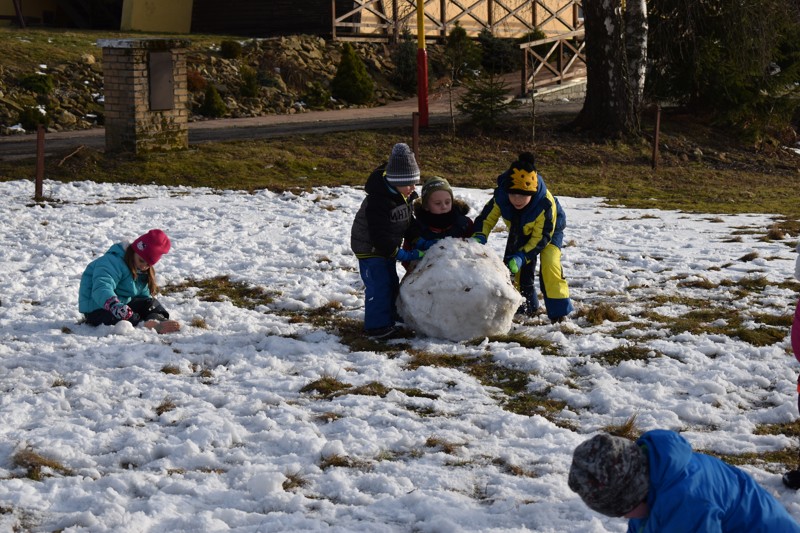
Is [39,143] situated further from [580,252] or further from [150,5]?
[150,5]

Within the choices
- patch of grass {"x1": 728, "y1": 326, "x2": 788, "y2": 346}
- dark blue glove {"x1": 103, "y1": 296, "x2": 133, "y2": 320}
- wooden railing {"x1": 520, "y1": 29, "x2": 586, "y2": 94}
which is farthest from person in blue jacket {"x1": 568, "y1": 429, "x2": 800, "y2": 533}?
wooden railing {"x1": 520, "y1": 29, "x2": 586, "y2": 94}

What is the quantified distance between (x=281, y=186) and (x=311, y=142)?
3833mm

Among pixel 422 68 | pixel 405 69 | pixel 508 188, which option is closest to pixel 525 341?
pixel 508 188

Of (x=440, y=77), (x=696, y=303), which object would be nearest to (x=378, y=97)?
(x=440, y=77)

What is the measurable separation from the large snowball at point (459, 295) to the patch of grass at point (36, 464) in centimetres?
302

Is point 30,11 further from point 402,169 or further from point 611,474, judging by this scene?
point 611,474

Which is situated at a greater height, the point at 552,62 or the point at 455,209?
the point at 552,62

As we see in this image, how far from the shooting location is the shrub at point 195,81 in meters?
23.6

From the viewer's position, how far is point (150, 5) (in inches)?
1172

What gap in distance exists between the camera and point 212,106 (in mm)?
22781

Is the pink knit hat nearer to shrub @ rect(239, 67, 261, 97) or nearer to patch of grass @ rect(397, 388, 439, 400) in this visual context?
patch of grass @ rect(397, 388, 439, 400)

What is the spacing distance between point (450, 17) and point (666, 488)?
95.1 feet

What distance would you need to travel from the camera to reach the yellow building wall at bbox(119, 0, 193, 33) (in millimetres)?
29352

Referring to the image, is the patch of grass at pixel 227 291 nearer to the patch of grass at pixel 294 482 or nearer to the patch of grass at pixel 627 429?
the patch of grass at pixel 294 482
